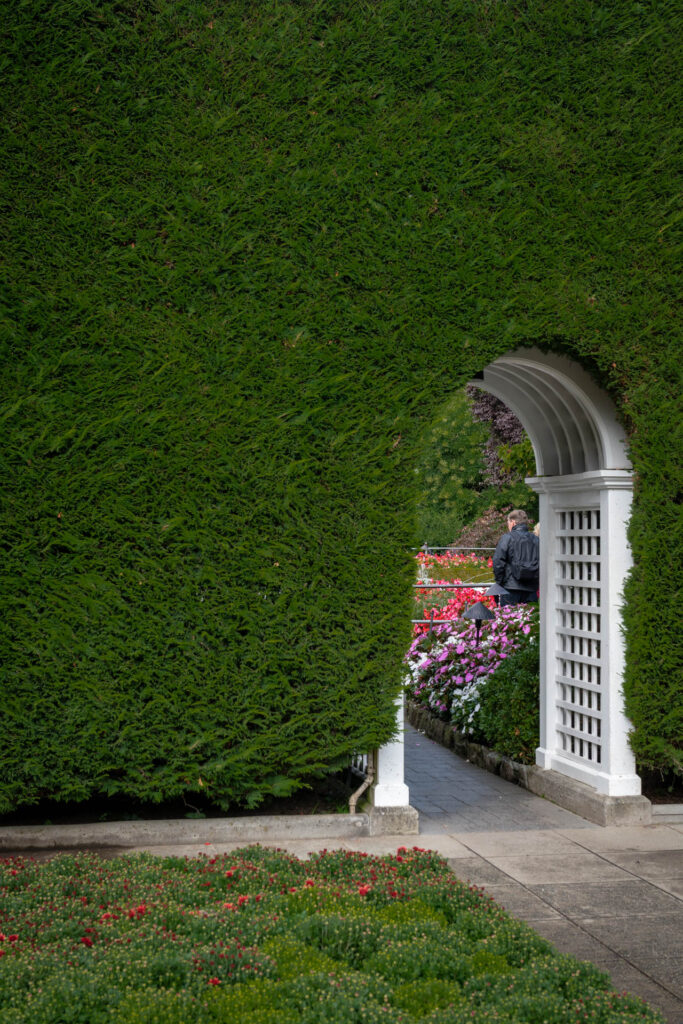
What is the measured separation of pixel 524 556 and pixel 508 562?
28cm

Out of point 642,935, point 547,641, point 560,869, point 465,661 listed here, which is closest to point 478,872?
point 560,869

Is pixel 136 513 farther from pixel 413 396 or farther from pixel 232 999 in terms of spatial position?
pixel 232 999

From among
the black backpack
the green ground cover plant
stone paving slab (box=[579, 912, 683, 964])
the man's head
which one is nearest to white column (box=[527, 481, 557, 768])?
the black backpack

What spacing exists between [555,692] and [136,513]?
372 centimetres

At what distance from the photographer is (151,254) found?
6.19 meters

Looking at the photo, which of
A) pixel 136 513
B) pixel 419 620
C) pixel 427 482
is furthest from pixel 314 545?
pixel 427 482

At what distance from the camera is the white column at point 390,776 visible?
6.46 metres

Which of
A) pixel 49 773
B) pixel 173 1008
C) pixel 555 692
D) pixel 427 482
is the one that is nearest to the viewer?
pixel 173 1008

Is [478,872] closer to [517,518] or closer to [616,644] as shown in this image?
[616,644]

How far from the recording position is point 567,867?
19.0 ft

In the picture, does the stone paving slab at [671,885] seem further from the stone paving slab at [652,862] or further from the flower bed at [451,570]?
the flower bed at [451,570]

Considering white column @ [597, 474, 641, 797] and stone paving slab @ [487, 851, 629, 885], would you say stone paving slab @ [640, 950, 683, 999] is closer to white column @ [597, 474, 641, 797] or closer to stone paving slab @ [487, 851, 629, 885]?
stone paving slab @ [487, 851, 629, 885]

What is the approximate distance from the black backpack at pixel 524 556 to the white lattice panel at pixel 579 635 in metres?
2.38

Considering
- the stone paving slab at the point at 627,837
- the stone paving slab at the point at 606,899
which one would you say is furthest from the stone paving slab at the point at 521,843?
the stone paving slab at the point at 606,899
